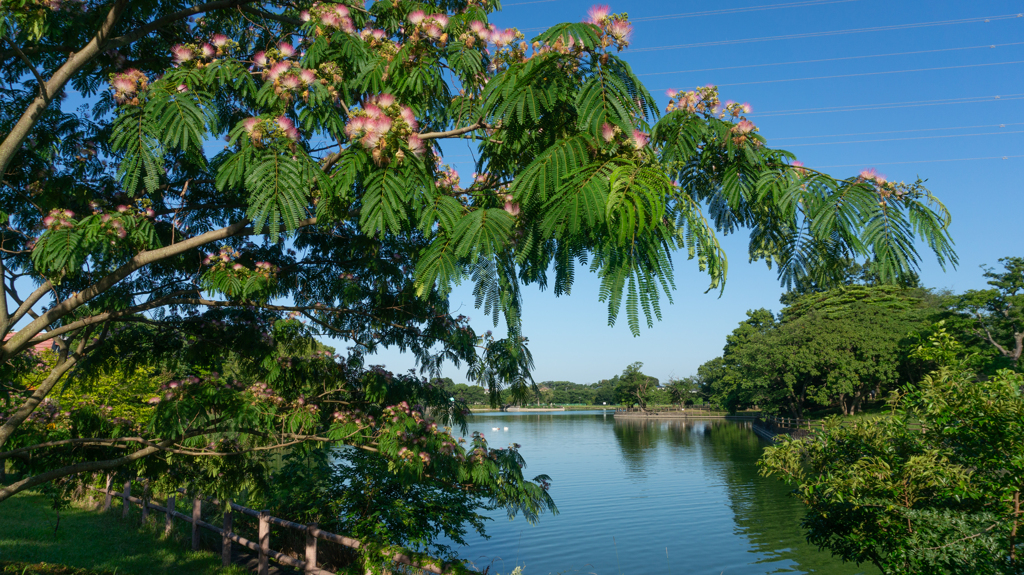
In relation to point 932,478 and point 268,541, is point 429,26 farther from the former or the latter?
point 268,541

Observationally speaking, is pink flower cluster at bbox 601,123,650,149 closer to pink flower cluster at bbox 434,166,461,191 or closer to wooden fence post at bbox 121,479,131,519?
pink flower cluster at bbox 434,166,461,191

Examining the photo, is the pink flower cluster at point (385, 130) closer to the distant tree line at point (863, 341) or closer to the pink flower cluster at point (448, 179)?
the pink flower cluster at point (448, 179)

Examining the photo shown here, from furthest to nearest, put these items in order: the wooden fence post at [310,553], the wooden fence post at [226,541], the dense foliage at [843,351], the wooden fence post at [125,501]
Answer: the dense foliage at [843,351]
the wooden fence post at [125,501]
the wooden fence post at [226,541]
the wooden fence post at [310,553]

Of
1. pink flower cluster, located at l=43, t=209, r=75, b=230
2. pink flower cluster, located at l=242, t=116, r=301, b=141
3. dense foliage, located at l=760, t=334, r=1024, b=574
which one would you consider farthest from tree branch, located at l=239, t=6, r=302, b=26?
dense foliage, located at l=760, t=334, r=1024, b=574

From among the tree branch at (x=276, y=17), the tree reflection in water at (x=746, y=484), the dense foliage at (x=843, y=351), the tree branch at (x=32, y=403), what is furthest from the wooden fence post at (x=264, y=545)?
the dense foliage at (x=843, y=351)

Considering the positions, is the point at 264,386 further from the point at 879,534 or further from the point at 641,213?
the point at 879,534

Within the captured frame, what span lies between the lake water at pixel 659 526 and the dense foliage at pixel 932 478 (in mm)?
4156

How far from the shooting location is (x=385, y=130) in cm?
304

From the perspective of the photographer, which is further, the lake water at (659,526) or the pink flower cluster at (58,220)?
the lake water at (659,526)

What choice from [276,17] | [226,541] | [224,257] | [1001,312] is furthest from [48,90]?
[1001,312]

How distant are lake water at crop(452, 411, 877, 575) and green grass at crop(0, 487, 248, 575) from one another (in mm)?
4295

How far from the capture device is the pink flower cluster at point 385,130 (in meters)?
3.04

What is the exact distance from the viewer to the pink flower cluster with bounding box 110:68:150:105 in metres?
3.69

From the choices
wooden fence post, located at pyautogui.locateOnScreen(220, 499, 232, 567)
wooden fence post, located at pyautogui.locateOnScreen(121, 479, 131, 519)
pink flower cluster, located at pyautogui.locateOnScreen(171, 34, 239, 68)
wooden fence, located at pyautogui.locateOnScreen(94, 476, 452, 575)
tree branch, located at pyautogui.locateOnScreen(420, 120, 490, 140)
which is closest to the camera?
tree branch, located at pyautogui.locateOnScreen(420, 120, 490, 140)
